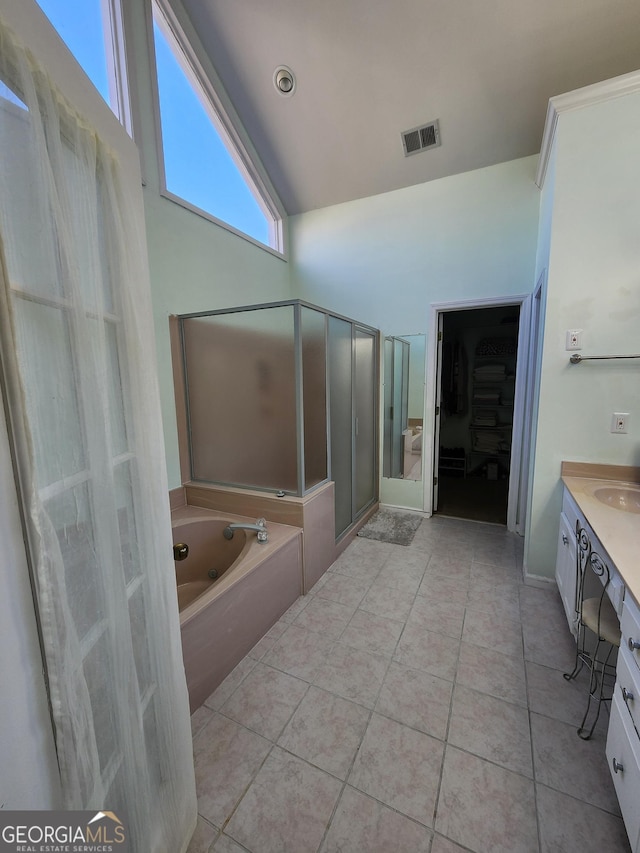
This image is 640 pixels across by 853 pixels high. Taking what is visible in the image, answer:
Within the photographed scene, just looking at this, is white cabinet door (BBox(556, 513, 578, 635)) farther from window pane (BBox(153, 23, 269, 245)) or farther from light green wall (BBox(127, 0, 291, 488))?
window pane (BBox(153, 23, 269, 245))

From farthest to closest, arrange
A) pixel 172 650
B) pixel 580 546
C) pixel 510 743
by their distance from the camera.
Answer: pixel 580 546
pixel 510 743
pixel 172 650

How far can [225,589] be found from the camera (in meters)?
1.63

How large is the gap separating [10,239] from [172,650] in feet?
3.30

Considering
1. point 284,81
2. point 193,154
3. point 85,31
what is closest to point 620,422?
point 284,81

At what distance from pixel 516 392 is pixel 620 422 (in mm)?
1033

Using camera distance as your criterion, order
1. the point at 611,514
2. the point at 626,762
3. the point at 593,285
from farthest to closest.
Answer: the point at 593,285 < the point at 611,514 < the point at 626,762

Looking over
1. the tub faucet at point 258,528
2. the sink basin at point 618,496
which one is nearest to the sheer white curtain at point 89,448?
the tub faucet at point 258,528

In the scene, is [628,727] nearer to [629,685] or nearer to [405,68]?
[629,685]

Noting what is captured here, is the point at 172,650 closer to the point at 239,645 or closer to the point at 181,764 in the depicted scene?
the point at 181,764

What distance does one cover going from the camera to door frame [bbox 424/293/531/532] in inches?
111

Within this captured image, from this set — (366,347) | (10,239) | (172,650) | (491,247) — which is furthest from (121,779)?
(491,247)

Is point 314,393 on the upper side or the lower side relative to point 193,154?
lower

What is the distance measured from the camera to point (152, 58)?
211 centimetres

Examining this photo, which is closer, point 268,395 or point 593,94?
point 593,94
